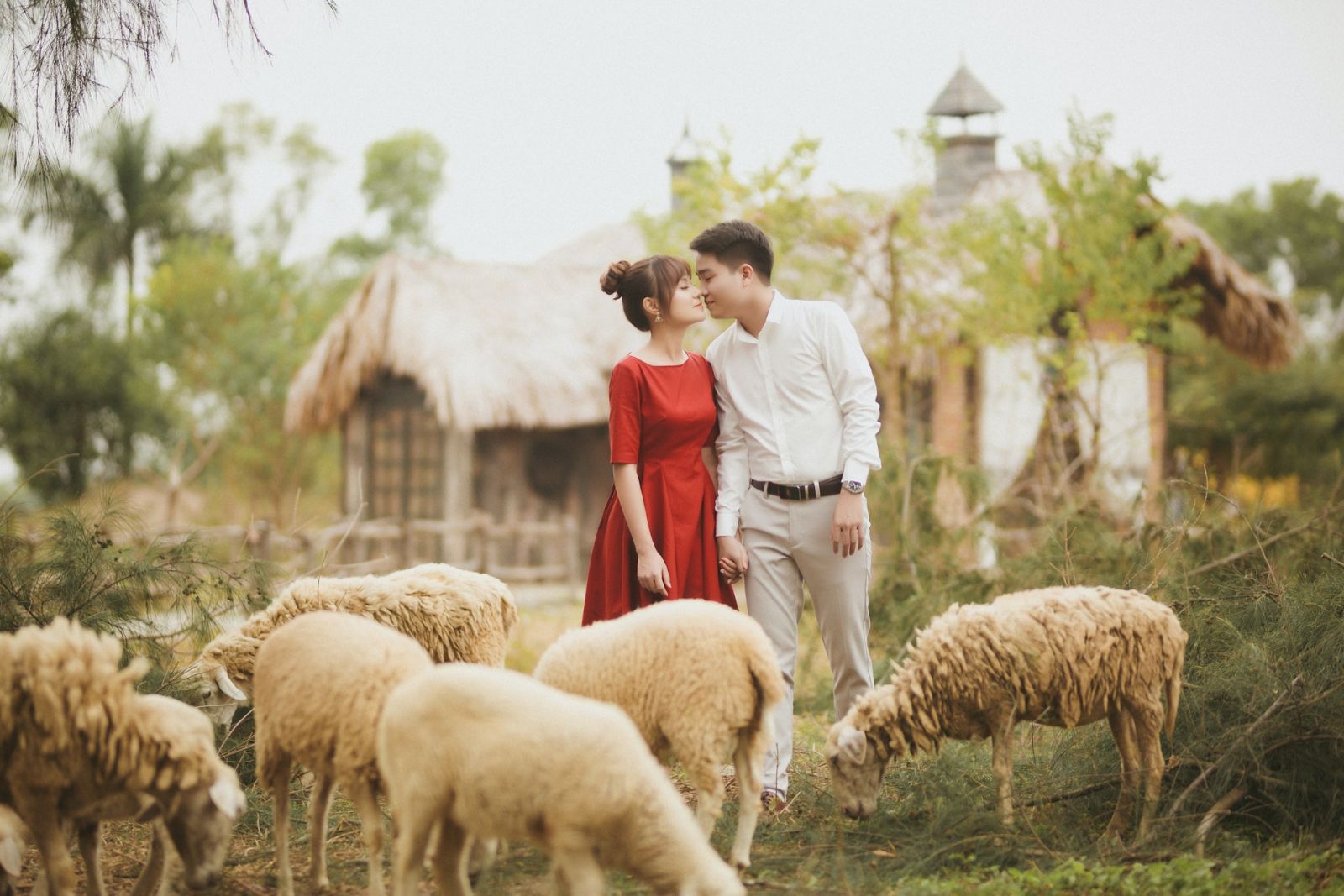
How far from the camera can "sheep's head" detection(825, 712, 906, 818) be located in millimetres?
4020

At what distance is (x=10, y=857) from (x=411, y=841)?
1458 millimetres

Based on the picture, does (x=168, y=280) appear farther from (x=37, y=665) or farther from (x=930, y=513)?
(x=37, y=665)

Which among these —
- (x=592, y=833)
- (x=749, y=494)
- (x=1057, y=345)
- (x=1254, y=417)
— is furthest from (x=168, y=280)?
(x=592, y=833)

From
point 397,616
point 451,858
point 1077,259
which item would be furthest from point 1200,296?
point 451,858

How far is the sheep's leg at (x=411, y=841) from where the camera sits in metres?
2.94

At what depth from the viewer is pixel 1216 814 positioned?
4.07 meters

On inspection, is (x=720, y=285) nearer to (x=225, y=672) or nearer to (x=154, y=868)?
(x=225, y=672)

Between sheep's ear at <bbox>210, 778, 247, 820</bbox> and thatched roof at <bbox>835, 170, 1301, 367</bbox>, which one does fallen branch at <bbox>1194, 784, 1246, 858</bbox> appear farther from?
thatched roof at <bbox>835, 170, 1301, 367</bbox>

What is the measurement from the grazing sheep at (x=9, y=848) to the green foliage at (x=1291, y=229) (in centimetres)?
4136

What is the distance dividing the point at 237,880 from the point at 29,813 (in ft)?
2.45

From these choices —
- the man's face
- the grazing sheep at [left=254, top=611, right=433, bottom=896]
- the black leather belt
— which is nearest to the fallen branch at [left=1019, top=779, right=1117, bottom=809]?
the black leather belt

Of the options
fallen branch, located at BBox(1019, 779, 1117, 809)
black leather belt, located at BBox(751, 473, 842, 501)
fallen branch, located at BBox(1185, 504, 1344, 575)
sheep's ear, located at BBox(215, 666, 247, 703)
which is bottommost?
fallen branch, located at BBox(1019, 779, 1117, 809)

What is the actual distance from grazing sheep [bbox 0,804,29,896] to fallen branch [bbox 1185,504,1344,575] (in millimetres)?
4720

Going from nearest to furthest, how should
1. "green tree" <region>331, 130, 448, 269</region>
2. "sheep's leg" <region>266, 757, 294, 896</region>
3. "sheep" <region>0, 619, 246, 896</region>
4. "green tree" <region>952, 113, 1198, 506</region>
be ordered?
"sheep" <region>0, 619, 246, 896</region>, "sheep's leg" <region>266, 757, 294, 896</region>, "green tree" <region>952, 113, 1198, 506</region>, "green tree" <region>331, 130, 448, 269</region>
